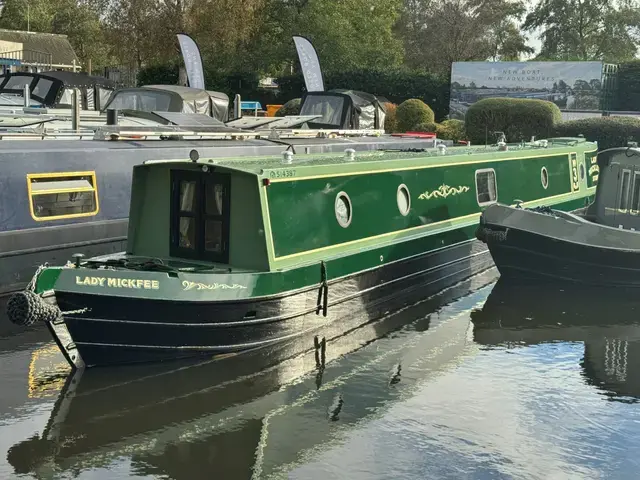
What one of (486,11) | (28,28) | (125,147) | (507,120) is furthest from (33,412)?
(28,28)

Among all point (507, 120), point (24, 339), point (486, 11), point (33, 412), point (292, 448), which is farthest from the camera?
→ point (486, 11)

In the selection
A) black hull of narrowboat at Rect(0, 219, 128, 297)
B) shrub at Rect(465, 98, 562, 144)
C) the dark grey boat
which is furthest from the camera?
shrub at Rect(465, 98, 562, 144)

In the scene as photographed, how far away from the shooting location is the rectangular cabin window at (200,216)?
959cm

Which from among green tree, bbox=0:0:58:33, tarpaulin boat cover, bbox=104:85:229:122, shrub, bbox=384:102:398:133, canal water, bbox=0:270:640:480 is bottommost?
canal water, bbox=0:270:640:480

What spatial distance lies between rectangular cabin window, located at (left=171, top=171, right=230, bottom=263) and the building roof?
3834 centimetres

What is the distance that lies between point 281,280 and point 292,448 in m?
2.53

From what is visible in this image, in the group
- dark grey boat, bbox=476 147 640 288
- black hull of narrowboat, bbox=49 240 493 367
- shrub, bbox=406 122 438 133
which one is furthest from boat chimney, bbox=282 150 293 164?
shrub, bbox=406 122 438 133

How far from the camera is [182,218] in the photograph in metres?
9.89

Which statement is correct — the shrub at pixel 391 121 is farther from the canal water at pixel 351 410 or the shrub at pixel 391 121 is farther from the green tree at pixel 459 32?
the canal water at pixel 351 410

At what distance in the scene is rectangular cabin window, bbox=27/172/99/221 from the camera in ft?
37.0

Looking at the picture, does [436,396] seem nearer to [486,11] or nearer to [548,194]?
[548,194]

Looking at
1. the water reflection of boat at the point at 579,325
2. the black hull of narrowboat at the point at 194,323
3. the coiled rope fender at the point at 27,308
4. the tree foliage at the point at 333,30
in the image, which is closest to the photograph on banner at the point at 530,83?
the tree foliage at the point at 333,30

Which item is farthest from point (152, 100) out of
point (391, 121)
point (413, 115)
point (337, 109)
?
point (391, 121)

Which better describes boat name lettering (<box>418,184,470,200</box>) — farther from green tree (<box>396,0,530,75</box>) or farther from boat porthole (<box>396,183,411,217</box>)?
green tree (<box>396,0,530,75</box>)
